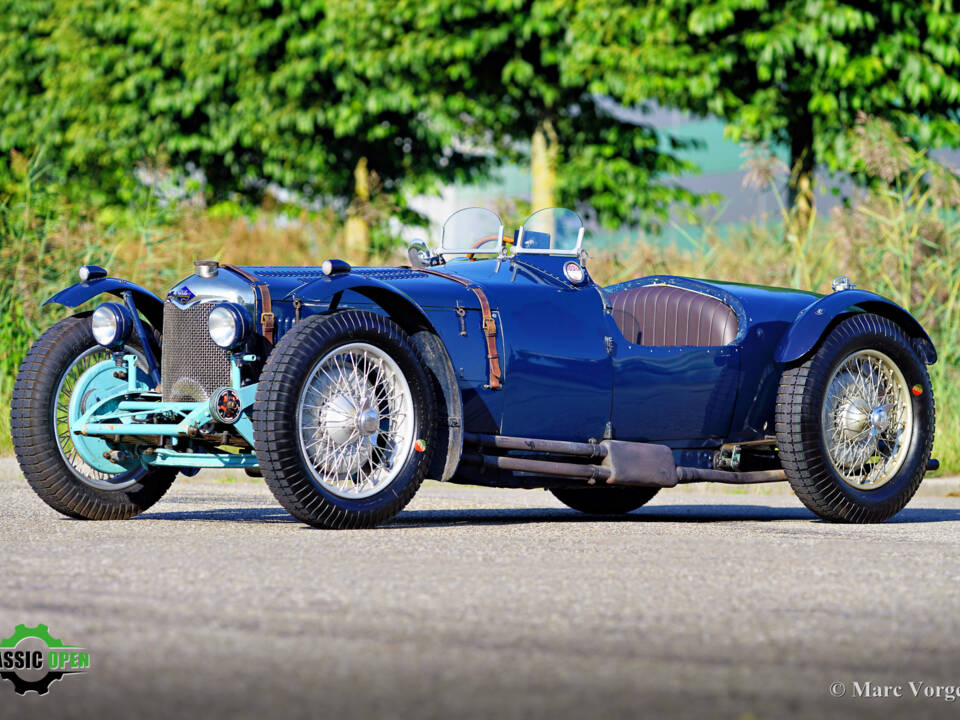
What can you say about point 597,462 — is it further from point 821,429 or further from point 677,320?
point 821,429

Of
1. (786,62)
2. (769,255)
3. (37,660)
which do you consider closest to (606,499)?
(37,660)

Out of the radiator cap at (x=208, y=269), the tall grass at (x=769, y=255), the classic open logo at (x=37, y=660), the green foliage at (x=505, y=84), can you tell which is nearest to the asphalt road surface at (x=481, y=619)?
the classic open logo at (x=37, y=660)

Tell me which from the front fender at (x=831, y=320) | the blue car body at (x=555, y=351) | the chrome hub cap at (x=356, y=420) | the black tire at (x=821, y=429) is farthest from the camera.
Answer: the front fender at (x=831, y=320)

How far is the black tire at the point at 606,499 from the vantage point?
8453mm

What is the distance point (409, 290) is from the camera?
681 centimetres

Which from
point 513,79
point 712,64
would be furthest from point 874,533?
point 513,79

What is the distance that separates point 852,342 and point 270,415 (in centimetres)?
320

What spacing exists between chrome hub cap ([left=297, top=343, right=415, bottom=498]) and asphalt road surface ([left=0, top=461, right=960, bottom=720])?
293 millimetres

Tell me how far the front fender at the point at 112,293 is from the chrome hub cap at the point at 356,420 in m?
1.24

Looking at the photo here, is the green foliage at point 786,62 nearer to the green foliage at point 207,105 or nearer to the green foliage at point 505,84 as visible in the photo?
the green foliage at point 505,84

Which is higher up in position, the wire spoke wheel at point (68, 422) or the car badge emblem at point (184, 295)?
the car badge emblem at point (184, 295)

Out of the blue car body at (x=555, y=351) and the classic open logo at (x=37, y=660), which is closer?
the classic open logo at (x=37, y=660)

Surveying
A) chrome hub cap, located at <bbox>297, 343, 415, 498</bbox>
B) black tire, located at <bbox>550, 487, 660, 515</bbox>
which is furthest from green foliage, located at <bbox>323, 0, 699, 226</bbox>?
chrome hub cap, located at <bbox>297, 343, 415, 498</bbox>

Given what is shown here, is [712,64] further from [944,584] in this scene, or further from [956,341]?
[944,584]
